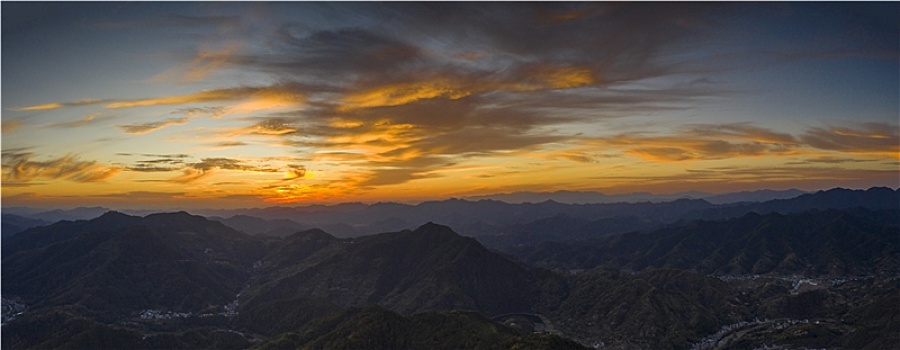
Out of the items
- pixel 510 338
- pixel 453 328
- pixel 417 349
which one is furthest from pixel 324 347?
pixel 510 338

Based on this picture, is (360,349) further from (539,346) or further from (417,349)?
(539,346)

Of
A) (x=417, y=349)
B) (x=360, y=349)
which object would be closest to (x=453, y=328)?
(x=417, y=349)

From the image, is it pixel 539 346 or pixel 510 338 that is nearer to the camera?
pixel 539 346

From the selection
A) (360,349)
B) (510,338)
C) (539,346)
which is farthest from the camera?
(360,349)

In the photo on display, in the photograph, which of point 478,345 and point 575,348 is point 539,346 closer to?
point 575,348

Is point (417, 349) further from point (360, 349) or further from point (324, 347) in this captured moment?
point (324, 347)

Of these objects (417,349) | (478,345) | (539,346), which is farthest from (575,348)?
(417,349)

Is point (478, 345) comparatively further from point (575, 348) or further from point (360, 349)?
point (360, 349)

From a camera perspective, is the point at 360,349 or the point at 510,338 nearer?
the point at 510,338

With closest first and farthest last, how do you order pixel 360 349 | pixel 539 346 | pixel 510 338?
pixel 539 346
pixel 510 338
pixel 360 349
